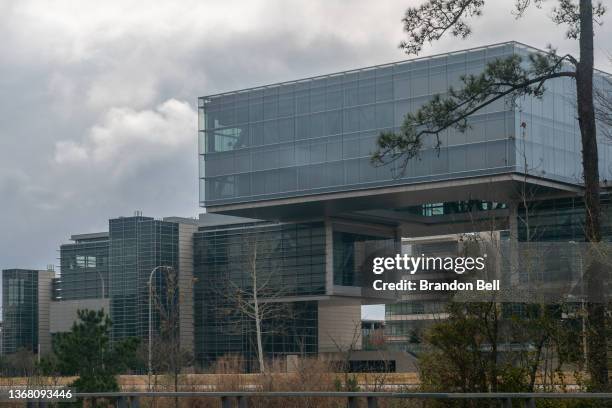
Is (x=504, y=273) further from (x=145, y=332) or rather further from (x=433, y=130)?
(x=145, y=332)

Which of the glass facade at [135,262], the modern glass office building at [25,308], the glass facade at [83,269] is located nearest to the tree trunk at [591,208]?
the glass facade at [135,262]

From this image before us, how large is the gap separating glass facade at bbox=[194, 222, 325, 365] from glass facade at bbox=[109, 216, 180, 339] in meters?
2.86

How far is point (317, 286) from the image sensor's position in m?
80.4

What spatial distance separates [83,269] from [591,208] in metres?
90.5

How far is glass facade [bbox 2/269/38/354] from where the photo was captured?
117188mm

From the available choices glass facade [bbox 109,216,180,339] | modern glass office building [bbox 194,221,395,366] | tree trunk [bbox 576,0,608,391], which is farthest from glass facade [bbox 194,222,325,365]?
tree trunk [bbox 576,0,608,391]

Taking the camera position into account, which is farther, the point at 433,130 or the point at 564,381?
the point at 433,130

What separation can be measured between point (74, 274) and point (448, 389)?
92.0 metres

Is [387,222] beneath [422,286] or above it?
above

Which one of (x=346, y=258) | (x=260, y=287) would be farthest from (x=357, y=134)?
(x=260, y=287)

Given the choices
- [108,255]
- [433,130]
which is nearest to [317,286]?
[108,255]

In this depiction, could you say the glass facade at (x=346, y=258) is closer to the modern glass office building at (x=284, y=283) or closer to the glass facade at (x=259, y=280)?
the modern glass office building at (x=284, y=283)

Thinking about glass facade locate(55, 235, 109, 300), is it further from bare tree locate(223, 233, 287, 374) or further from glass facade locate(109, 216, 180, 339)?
bare tree locate(223, 233, 287, 374)

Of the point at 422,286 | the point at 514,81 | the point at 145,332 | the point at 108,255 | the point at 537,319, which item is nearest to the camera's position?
the point at 537,319
